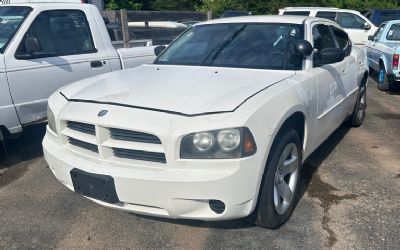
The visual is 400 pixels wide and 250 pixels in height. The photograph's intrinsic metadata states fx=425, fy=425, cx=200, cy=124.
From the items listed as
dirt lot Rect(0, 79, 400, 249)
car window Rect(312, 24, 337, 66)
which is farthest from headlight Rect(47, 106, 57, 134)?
car window Rect(312, 24, 337, 66)

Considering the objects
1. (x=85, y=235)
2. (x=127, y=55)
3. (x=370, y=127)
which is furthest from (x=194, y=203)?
(x=370, y=127)

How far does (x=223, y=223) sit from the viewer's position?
11.3 feet

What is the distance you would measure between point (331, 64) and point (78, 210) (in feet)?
9.67

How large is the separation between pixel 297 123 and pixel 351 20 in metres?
13.1

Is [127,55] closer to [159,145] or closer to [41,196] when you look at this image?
[41,196]

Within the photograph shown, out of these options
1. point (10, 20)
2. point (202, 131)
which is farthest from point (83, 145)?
point (10, 20)

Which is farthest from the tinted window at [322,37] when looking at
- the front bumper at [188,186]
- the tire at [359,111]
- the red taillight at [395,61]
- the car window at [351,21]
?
the car window at [351,21]

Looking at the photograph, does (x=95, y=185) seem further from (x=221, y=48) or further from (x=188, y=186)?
(x=221, y=48)

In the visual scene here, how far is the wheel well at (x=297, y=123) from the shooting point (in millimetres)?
3279

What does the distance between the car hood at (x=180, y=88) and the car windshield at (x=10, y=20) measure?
1.57 metres

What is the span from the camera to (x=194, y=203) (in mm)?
2801

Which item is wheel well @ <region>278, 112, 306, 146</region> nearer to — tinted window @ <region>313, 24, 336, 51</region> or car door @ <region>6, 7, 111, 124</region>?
tinted window @ <region>313, 24, 336, 51</region>

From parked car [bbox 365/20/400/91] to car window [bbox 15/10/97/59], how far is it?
580 cm

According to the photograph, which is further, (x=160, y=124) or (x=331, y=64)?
(x=331, y=64)
